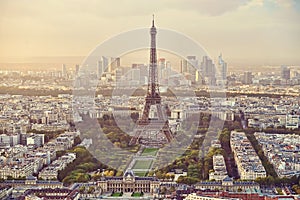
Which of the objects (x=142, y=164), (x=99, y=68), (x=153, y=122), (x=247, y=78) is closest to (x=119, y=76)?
(x=99, y=68)

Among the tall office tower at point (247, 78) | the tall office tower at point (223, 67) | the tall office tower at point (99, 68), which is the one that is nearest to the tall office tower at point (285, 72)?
the tall office tower at point (247, 78)

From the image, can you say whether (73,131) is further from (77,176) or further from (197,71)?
(197,71)

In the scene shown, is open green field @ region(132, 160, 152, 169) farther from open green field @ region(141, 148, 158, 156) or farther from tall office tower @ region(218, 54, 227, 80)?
tall office tower @ region(218, 54, 227, 80)

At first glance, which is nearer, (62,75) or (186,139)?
(186,139)

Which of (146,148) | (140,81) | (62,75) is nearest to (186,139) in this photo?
(146,148)

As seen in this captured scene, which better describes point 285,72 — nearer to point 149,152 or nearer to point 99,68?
point 99,68

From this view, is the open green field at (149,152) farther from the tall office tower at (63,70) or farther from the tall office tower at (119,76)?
the tall office tower at (63,70)

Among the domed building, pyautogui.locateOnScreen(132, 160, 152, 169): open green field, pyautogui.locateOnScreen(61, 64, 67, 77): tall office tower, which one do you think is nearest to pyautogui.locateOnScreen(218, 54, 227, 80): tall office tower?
pyautogui.locateOnScreen(61, 64, 67, 77): tall office tower
